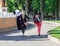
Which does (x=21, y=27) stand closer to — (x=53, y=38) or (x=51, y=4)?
(x=53, y=38)

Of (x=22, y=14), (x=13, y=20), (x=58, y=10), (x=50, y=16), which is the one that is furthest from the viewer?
(x=50, y=16)

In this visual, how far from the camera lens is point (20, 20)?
798 inches

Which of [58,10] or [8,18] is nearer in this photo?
[8,18]

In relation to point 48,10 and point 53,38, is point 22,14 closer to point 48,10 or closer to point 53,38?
point 53,38

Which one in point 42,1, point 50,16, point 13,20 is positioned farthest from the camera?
point 50,16

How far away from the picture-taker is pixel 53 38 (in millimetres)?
18234

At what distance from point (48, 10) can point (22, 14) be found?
4460 cm
